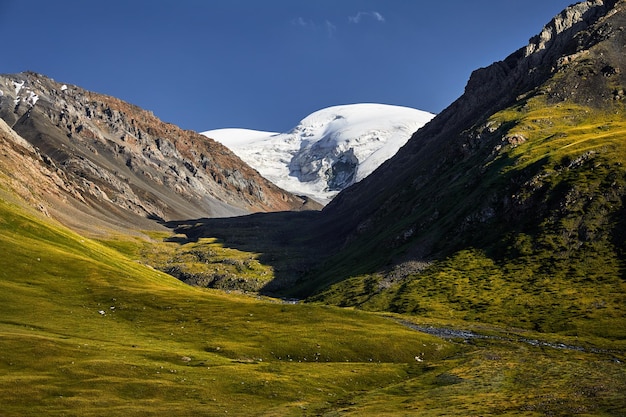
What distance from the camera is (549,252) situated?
435ft

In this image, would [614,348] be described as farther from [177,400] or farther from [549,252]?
[177,400]

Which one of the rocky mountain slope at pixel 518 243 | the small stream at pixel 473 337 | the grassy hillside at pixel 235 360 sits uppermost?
the rocky mountain slope at pixel 518 243

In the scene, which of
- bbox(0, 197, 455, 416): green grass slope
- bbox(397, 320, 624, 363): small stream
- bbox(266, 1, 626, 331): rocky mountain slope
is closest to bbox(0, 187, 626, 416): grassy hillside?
bbox(0, 197, 455, 416): green grass slope

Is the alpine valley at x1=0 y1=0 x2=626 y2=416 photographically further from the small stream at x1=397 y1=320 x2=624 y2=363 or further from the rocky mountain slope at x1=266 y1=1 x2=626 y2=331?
the small stream at x1=397 y1=320 x2=624 y2=363

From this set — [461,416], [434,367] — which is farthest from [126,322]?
[461,416]

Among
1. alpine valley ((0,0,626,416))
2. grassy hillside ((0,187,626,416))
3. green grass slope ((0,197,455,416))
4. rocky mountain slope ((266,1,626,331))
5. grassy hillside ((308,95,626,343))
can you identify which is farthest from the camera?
rocky mountain slope ((266,1,626,331))

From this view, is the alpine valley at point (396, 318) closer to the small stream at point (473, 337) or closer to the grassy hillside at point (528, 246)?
the grassy hillside at point (528, 246)

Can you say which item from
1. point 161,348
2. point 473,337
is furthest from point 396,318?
point 161,348

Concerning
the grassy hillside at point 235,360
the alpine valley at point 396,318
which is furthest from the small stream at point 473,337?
the grassy hillside at point 235,360

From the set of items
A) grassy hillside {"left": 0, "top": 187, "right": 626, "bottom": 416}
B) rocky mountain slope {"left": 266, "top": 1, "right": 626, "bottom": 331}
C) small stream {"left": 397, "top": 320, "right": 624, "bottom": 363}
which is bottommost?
small stream {"left": 397, "top": 320, "right": 624, "bottom": 363}

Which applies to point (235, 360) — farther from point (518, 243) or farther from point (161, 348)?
point (518, 243)

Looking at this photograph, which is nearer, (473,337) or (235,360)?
(235,360)

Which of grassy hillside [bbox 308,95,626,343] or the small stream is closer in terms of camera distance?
the small stream

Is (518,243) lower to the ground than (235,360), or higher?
higher
